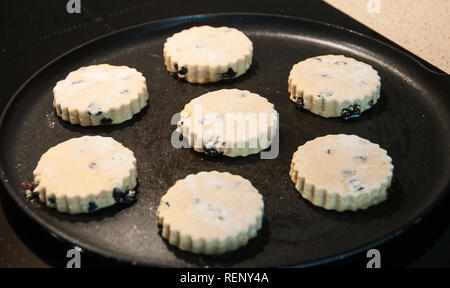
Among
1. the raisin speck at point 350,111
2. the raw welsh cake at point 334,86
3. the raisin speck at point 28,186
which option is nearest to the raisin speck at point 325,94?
the raw welsh cake at point 334,86

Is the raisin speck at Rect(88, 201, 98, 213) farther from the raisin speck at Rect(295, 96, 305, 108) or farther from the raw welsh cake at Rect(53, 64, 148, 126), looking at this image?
the raisin speck at Rect(295, 96, 305, 108)

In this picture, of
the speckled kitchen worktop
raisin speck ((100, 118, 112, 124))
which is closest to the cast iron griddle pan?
raisin speck ((100, 118, 112, 124))

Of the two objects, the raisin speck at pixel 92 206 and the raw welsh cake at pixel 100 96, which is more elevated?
the raw welsh cake at pixel 100 96

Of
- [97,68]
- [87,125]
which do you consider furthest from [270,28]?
[87,125]

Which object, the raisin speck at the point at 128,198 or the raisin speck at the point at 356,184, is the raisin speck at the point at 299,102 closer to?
the raisin speck at the point at 356,184

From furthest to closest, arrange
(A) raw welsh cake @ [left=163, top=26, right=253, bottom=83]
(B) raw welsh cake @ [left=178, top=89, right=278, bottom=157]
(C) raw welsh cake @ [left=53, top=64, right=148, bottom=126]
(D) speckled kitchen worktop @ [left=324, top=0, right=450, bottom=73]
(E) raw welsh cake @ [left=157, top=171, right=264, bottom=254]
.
A: (D) speckled kitchen worktop @ [left=324, top=0, right=450, bottom=73], (A) raw welsh cake @ [left=163, top=26, right=253, bottom=83], (C) raw welsh cake @ [left=53, top=64, right=148, bottom=126], (B) raw welsh cake @ [left=178, top=89, right=278, bottom=157], (E) raw welsh cake @ [left=157, top=171, right=264, bottom=254]
